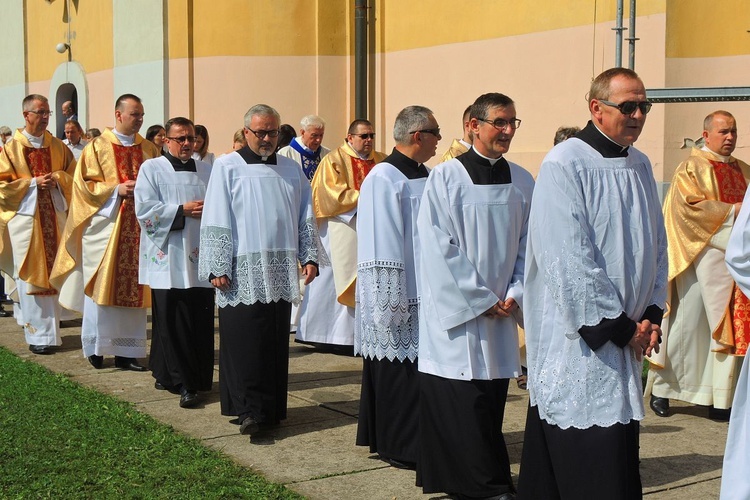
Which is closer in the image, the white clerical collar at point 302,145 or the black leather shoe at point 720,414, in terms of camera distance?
the black leather shoe at point 720,414

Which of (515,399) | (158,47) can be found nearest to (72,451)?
(515,399)

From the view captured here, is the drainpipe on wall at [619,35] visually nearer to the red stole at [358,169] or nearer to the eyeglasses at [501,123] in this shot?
the red stole at [358,169]

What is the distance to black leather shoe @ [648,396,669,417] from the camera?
712 cm

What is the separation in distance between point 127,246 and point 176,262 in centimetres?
130

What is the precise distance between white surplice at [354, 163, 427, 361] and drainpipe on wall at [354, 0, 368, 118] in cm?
876

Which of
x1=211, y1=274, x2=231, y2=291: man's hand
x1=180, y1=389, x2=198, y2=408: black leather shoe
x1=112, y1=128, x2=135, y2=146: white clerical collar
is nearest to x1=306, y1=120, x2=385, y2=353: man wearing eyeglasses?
x1=112, y1=128, x2=135, y2=146: white clerical collar

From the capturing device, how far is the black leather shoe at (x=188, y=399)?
23.7 feet

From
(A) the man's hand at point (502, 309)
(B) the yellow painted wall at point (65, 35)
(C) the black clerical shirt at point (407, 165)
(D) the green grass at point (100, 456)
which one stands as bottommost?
(D) the green grass at point (100, 456)

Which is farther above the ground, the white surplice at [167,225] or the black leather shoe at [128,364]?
the white surplice at [167,225]

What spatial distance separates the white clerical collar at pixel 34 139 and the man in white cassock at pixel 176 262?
247 centimetres

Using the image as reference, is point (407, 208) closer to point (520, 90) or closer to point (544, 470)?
point (544, 470)

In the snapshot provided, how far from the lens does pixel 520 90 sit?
11.9 metres

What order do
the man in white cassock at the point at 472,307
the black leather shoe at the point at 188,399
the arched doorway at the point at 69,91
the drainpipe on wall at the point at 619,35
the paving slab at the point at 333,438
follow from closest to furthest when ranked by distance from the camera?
the man in white cassock at the point at 472,307 < the paving slab at the point at 333,438 < the black leather shoe at the point at 188,399 < the drainpipe on wall at the point at 619,35 < the arched doorway at the point at 69,91

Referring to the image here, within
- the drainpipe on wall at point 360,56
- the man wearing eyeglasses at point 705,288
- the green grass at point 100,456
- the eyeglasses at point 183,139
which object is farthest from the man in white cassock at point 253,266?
the drainpipe on wall at point 360,56
